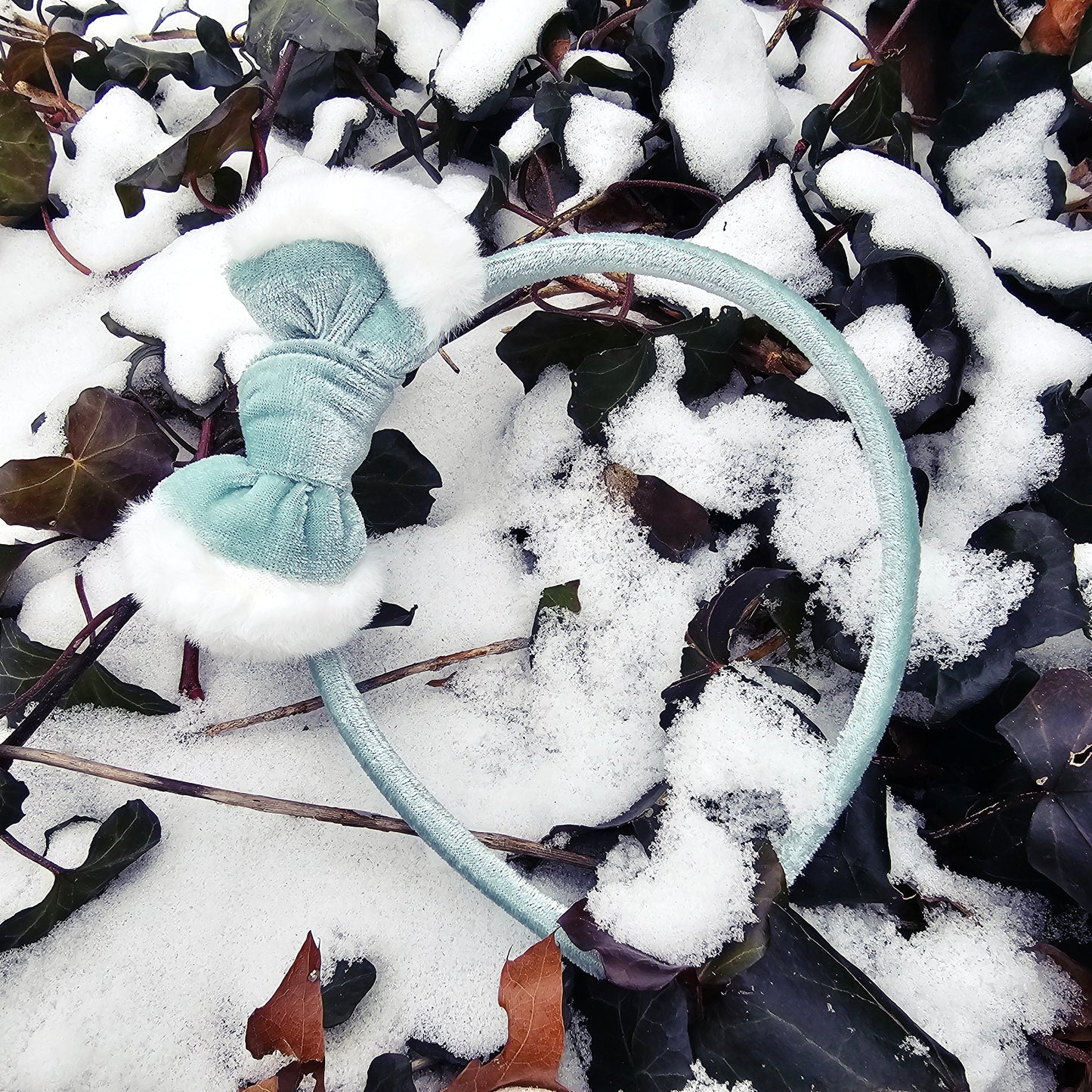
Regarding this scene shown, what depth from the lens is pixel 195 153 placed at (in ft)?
2.40

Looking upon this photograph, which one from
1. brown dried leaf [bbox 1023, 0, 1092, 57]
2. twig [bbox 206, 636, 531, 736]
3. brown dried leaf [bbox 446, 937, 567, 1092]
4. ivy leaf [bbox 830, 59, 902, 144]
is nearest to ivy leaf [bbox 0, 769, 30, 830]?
twig [bbox 206, 636, 531, 736]

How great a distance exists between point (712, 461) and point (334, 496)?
37cm

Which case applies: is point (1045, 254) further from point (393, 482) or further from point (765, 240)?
point (393, 482)

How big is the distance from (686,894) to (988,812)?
25cm

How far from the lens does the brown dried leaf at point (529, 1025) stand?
0.55 m

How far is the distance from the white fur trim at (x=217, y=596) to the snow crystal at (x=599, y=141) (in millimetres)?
494

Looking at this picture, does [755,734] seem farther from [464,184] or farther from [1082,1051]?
[464,184]

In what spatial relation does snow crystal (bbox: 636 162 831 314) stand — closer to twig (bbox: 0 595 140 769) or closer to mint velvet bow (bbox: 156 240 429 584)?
mint velvet bow (bbox: 156 240 429 584)

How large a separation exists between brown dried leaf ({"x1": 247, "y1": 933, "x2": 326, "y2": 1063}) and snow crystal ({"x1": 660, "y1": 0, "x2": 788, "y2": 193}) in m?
0.74

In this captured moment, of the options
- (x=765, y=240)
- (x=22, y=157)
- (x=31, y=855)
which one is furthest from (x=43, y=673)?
(x=765, y=240)

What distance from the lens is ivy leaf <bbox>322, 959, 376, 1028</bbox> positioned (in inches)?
25.1

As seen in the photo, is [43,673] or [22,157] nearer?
[43,673]

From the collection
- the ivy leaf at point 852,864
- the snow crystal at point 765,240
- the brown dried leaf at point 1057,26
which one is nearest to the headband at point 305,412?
the snow crystal at point 765,240

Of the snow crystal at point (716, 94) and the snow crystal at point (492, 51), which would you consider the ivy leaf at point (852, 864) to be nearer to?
the snow crystal at point (716, 94)
